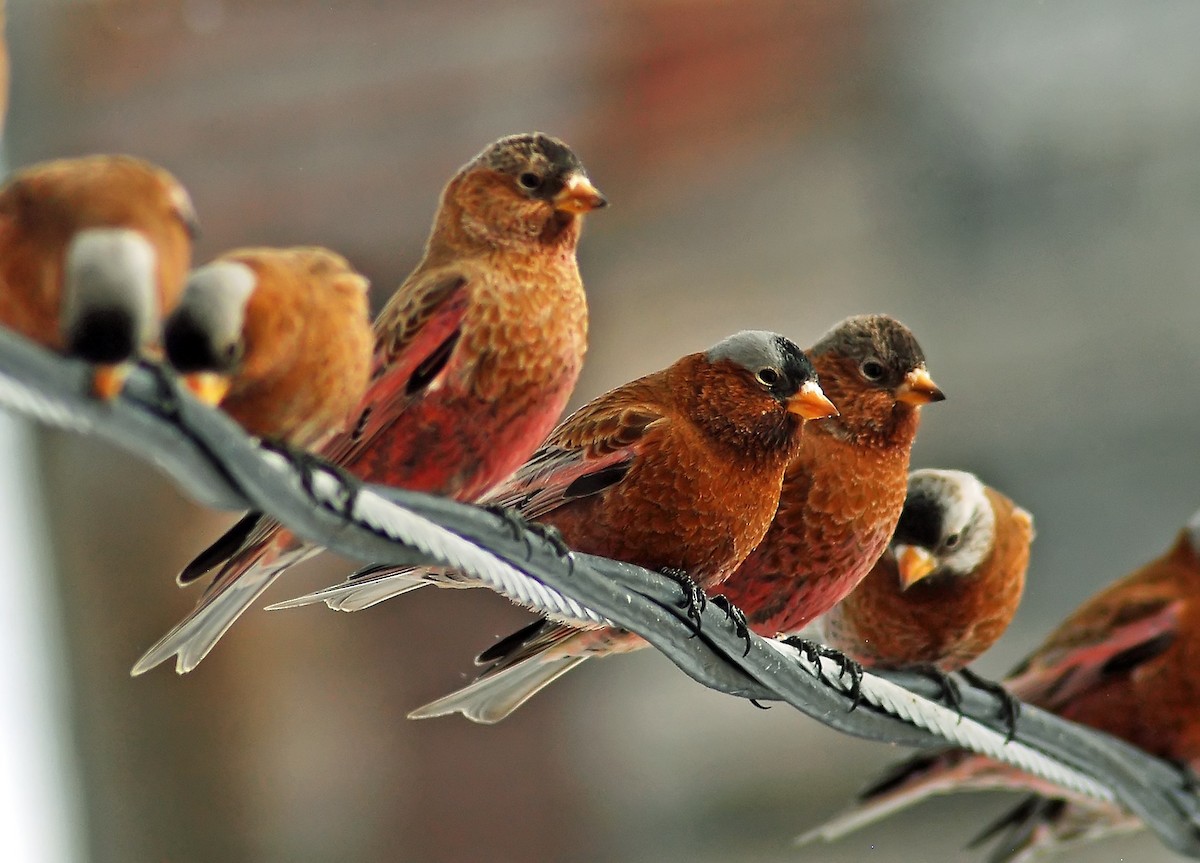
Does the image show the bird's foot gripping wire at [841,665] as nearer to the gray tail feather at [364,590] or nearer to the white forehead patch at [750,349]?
the white forehead patch at [750,349]

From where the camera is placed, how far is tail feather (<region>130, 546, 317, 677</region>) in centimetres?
110

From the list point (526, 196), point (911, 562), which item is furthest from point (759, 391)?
point (911, 562)

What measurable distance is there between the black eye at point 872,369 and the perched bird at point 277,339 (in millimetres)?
677

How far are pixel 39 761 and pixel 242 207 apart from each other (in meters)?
0.90

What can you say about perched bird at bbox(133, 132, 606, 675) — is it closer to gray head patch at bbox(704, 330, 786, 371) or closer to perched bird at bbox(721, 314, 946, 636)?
gray head patch at bbox(704, 330, 786, 371)

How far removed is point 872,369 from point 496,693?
1.70ft

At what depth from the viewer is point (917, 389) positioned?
1562 millimetres

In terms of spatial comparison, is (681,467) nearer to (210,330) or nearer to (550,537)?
(550,537)

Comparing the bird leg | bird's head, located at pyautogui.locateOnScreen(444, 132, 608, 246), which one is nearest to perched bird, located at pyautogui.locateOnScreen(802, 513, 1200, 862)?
the bird leg

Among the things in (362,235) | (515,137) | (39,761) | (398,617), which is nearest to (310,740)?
(398,617)

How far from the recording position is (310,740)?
149 inches

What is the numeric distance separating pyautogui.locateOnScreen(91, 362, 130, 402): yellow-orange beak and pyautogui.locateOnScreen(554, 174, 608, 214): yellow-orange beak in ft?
1.51

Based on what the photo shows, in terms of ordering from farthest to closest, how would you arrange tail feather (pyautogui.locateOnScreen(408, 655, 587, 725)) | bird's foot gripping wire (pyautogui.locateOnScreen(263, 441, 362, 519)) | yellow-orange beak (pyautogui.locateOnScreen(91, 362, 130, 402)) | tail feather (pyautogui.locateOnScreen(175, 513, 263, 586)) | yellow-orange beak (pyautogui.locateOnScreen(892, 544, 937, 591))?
yellow-orange beak (pyautogui.locateOnScreen(892, 544, 937, 591)) < tail feather (pyautogui.locateOnScreen(408, 655, 587, 725)) < tail feather (pyautogui.locateOnScreen(175, 513, 263, 586)) < bird's foot gripping wire (pyautogui.locateOnScreen(263, 441, 362, 519)) < yellow-orange beak (pyautogui.locateOnScreen(91, 362, 130, 402))

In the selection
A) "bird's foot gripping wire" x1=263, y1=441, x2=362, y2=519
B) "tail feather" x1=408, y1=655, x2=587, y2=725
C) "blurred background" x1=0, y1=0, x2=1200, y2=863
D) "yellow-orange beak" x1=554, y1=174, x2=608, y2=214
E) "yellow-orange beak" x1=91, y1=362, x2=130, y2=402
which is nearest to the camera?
"yellow-orange beak" x1=91, y1=362, x2=130, y2=402
